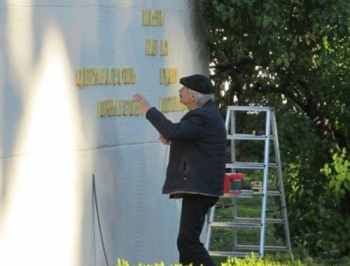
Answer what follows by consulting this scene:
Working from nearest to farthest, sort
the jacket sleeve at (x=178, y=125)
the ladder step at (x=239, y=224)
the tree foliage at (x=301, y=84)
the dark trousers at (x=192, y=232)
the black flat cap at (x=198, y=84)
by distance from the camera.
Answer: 1. the jacket sleeve at (x=178, y=125)
2. the dark trousers at (x=192, y=232)
3. the black flat cap at (x=198, y=84)
4. the ladder step at (x=239, y=224)
5. the tree foliage at (x=301, y=84)

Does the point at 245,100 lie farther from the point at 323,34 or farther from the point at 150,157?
the point at 150,157

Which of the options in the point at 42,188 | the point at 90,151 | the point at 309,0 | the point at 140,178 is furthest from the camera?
the point at 309,0

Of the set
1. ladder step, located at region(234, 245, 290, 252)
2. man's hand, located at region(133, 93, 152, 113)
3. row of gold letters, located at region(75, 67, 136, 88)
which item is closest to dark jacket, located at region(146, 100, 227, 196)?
man's hand, located at region(133, 93, 152, 113)

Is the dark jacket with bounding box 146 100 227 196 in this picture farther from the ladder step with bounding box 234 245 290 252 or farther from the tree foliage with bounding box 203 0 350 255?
the ladder step with bounding box 234 245 290 252

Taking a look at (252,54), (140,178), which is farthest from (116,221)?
(252,54)

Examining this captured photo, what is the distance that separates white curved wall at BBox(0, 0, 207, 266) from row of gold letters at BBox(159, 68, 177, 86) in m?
0.05

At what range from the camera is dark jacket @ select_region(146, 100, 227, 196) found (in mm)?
10234

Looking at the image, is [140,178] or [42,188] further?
[140,178]

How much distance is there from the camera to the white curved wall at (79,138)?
920 centimetres

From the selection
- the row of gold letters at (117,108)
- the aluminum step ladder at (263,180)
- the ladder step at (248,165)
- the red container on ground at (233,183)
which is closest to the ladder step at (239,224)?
the aluminum step ladder at (263,180)

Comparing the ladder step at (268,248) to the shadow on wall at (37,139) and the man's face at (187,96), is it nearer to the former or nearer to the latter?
the man's face at (187,96)

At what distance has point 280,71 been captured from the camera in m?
13.0

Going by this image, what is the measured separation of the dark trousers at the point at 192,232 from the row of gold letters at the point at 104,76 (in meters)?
1.18

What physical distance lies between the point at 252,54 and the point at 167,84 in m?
1.30
